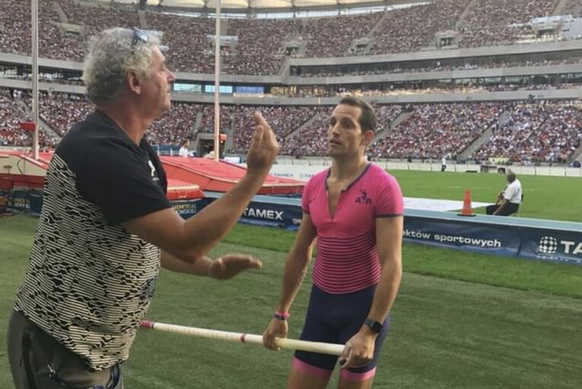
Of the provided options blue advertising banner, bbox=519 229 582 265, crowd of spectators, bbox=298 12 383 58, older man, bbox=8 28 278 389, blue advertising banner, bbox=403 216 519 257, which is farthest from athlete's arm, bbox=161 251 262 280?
crowd of spectators, bbox=298 12 383 58

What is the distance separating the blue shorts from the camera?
3.48m

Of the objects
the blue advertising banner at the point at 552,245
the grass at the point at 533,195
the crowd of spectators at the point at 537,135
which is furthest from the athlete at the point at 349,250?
the crowd of spectators at the point at 537,135

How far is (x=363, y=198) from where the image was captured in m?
3.46

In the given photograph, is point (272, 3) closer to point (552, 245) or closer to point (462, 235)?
point (462, 235)

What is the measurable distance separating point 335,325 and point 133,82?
193 cm

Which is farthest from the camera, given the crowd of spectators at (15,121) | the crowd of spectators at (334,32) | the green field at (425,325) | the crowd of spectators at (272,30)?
the crowd of spectators at (334,32)

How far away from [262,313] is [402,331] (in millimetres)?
1743

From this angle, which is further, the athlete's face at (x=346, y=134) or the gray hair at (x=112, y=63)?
the athlete's face at (x=346, y=134)

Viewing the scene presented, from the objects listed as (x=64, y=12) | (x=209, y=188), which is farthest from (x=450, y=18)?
(x=209, y=188)

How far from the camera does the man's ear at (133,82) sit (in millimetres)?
2199

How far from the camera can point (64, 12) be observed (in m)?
73.2

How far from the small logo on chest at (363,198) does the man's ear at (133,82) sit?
5.25 feet

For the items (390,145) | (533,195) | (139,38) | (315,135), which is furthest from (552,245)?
(315,135)

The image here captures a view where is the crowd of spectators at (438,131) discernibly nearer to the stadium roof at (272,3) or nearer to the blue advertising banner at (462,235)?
the stadium roof at (272,3)
